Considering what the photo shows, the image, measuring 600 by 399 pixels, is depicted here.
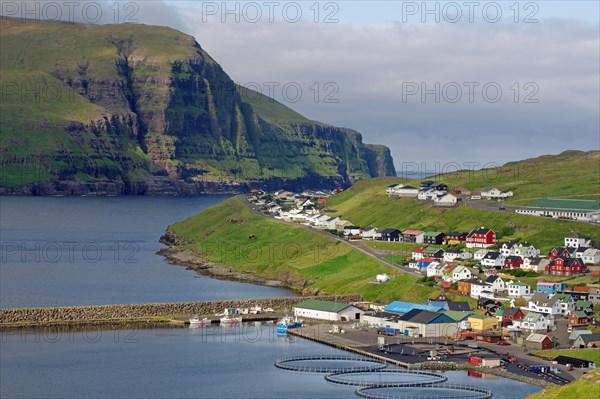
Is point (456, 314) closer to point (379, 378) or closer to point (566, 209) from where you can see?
point (379, 378)

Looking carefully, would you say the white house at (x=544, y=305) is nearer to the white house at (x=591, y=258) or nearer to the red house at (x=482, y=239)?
the white house at (x=591, y=258)

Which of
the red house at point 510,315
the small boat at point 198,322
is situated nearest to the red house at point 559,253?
the red house at point 510,315

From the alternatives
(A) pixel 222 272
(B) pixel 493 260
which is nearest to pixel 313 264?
(A) pixel 222 272

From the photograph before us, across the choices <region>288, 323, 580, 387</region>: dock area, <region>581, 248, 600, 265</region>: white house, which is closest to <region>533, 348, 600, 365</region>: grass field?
<region>288, 323, 580, 387</region>: dock area

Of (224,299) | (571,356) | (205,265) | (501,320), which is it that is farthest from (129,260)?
(571,356)

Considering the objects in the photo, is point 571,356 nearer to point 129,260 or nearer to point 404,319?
point 404,319

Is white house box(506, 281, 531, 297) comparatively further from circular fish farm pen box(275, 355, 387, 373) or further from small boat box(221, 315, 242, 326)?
circular fish farm pen box(275, 355, 387, 373)
